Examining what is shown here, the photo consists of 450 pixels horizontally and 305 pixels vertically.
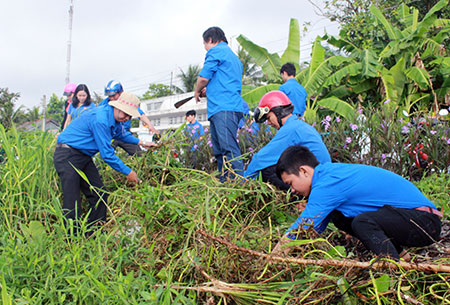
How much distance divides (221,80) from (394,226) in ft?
9.24

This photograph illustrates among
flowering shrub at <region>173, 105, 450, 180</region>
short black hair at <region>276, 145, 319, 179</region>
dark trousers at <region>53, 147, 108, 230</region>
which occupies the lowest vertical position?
dark trousers at <region>53, 147, 108, 230</region>

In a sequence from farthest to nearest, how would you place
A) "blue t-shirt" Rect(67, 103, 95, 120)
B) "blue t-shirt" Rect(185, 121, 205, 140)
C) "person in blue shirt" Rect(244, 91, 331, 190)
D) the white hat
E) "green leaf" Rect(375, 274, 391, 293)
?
"blue t-shirt" Rect(185, 121, 205, 140), "blue t-shirt" Rect(67, 103, 95, 120), the white hat, "person in blue shirt" Rect(244, 91, 331, 190), "green leaf" Rect(375, 274, 391, 293)

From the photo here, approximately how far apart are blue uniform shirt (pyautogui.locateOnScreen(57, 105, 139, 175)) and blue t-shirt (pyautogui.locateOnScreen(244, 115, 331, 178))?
4.30 ft

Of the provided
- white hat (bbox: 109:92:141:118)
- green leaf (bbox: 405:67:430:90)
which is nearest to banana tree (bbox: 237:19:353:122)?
green leaf (bbox: 405:67:430:90)

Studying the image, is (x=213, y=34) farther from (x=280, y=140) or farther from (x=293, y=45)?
(x=293, y=45)

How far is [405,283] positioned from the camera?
1.90m

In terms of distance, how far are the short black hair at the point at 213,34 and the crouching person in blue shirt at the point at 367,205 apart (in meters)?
2.59

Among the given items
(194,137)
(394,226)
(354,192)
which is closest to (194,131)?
(194,137)

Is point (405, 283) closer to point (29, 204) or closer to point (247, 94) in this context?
point (29, 204)

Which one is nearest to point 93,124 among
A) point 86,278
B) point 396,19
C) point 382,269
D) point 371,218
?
point 86,278

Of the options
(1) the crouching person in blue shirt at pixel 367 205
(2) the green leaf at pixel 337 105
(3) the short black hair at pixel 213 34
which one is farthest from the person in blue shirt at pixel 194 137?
(2) the green leaf at pixel 337 105

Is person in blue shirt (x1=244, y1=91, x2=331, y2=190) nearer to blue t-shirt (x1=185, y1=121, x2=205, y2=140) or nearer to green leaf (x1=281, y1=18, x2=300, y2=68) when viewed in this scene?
blue t-shirt (x1=185, y1=121, x2=205, y2=140)

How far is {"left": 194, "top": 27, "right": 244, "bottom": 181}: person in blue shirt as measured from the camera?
448cm

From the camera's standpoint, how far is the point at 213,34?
188 inches
